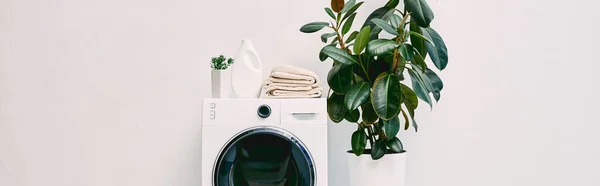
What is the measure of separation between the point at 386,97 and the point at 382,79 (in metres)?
0.09

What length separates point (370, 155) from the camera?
2521mm

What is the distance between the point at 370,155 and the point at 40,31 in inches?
66.2

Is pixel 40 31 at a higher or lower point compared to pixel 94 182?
higher

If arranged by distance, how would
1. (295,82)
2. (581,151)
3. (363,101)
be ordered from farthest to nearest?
(581,151) → (295,82) → (363,101)

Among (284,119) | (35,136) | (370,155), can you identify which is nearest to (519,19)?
(370,155)

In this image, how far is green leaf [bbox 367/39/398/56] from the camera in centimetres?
223

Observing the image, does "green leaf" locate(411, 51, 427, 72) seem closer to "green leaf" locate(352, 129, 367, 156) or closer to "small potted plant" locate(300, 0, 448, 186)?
"small potted plant" locate(300, 0, 448, 186)

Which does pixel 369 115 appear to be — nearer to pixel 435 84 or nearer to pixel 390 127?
pixel 390 127

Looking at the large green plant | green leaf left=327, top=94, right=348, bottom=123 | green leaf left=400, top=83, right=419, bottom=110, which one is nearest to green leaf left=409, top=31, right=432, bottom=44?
the large green plant

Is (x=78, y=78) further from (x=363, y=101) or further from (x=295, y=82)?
(x=363, y=101)

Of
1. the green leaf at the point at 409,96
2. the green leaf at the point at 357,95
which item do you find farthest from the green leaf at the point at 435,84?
the green leaf at the point at 357,95

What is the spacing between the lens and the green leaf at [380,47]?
2.23 meters

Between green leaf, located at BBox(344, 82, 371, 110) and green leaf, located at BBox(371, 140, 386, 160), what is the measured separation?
224mm

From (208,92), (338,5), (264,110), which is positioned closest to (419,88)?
(338,5)
